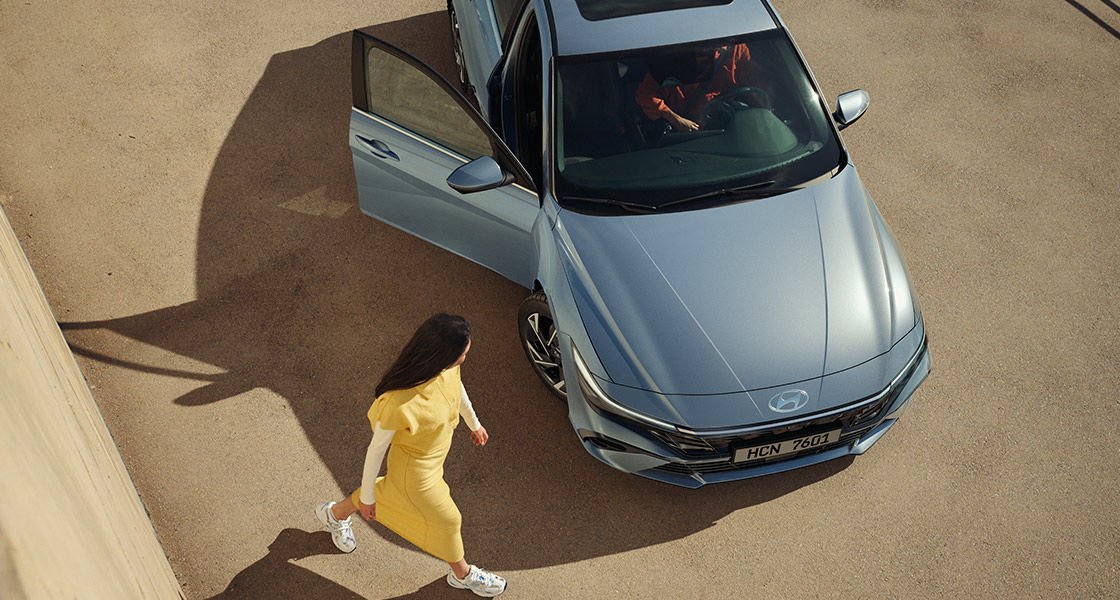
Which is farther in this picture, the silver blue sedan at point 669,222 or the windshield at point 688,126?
the windshield at point 688,126

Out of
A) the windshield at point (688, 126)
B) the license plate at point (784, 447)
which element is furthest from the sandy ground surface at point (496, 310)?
the windshield at point (688, 126)

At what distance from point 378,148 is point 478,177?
2.71 feet

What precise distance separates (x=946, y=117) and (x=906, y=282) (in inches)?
119

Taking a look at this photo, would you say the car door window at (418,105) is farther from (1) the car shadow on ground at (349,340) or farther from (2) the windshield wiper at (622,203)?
(1) the car shadow on ground at (349,340)

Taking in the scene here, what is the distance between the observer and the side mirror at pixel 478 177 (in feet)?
13.9

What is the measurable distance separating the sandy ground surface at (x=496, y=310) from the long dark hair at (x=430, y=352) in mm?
1463

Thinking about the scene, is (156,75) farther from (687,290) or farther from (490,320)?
(687,290)

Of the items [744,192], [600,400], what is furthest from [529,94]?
[600,400]

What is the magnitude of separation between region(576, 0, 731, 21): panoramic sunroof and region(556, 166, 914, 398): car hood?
51.2 inches

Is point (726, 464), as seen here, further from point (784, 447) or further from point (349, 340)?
point (349, 340)

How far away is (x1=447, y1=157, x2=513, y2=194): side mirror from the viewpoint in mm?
4250

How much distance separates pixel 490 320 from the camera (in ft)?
17.2

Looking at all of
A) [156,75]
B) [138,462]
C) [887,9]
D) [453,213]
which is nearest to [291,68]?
[156,75]

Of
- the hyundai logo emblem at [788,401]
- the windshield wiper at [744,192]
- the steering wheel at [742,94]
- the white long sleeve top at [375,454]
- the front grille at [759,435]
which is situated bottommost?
the front grille at [759,435]
